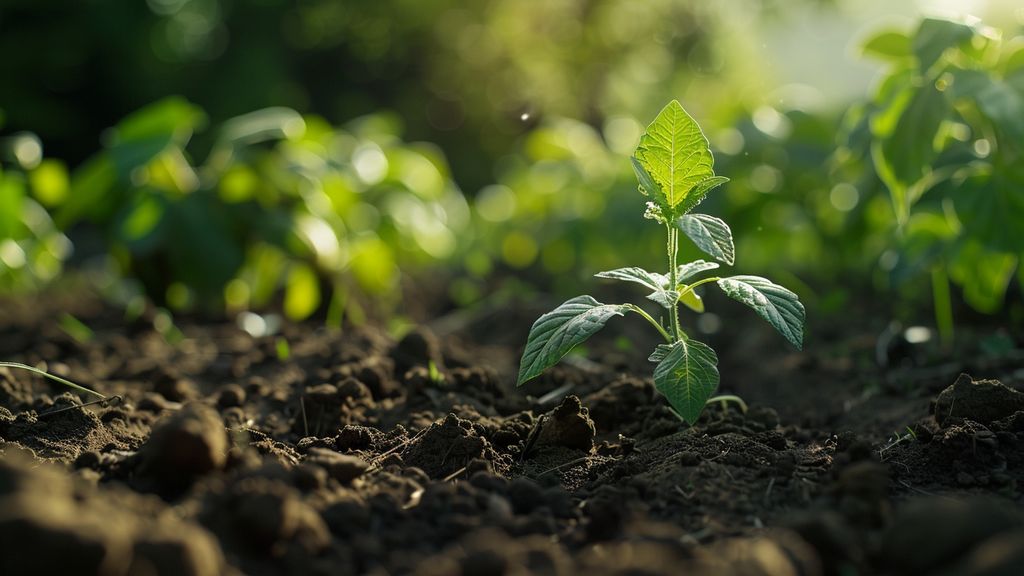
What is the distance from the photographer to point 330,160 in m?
3.80

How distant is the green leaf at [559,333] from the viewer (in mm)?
1524

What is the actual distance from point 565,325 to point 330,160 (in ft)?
8.13

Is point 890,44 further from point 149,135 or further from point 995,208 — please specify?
point 149,135

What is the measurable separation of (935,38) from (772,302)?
1.12 m

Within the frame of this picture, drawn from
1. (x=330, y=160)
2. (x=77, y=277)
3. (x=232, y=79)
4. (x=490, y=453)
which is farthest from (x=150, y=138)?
(x=232, y=79)

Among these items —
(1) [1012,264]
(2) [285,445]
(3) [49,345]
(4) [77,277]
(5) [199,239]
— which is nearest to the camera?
(2) [285,445]

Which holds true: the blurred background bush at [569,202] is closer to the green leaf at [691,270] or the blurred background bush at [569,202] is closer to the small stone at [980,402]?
the small stone at [980,402]

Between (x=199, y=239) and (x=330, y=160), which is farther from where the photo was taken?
(x=330, y=160)

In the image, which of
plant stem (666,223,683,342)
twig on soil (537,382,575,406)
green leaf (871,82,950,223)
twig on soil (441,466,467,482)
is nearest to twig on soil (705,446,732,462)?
plant stem (666,223,683,342)

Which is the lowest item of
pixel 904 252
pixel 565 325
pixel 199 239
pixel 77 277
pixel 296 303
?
pixel 77 277

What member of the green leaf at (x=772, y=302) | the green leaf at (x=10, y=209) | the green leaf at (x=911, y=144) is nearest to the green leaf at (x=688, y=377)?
the green leaf at (x=772, y=302)

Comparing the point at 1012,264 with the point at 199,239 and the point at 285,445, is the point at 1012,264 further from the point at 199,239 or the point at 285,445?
the point at 199,239

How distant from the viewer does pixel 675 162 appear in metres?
1.66

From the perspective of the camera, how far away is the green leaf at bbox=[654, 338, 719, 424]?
1.50m
